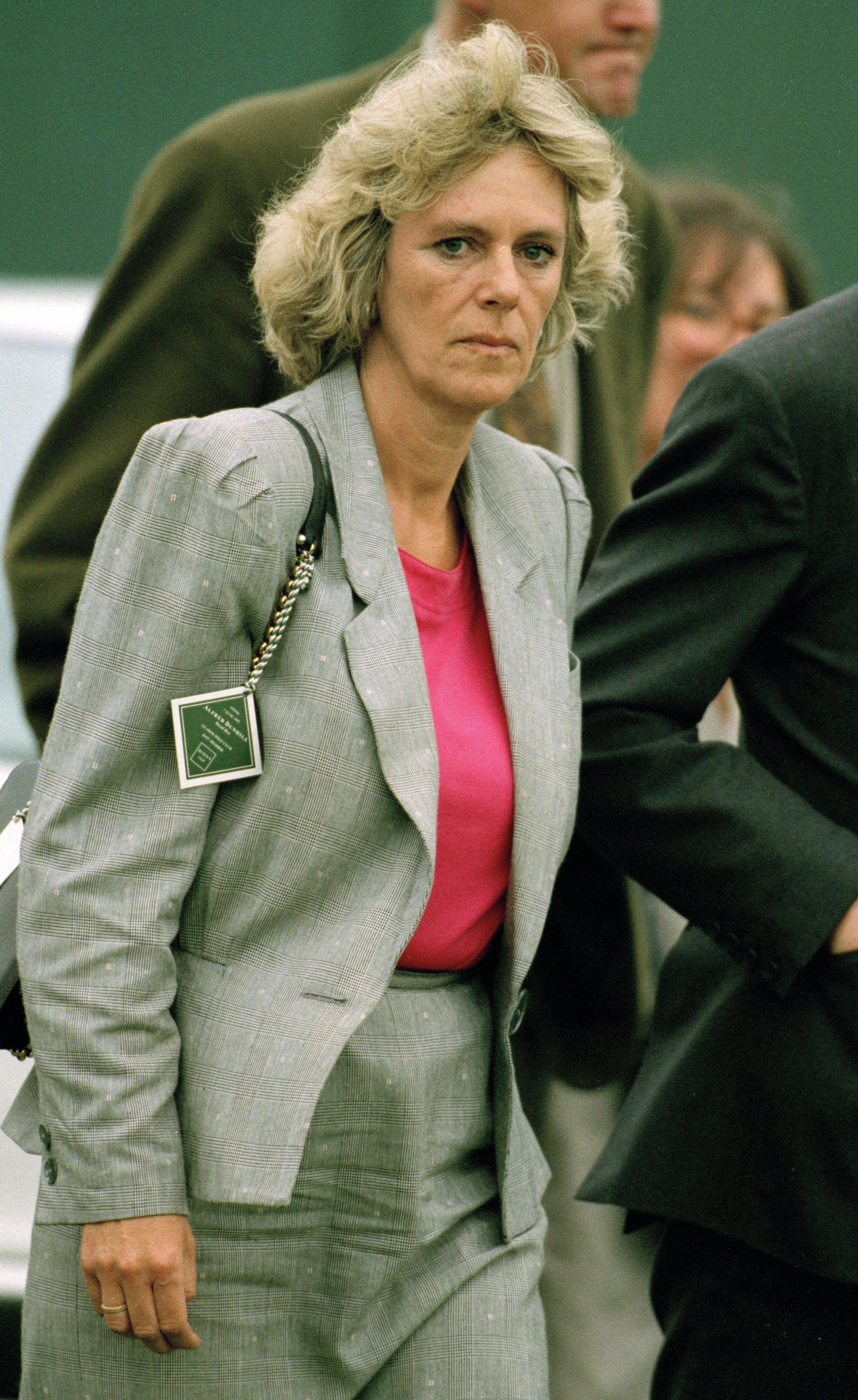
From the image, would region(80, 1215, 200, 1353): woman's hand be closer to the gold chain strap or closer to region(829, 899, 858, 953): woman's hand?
the gold chain strap

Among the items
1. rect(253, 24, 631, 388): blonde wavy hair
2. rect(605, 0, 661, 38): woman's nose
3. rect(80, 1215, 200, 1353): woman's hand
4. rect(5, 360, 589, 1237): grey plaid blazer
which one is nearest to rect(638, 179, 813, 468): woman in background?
rect(605, 0, 661, 38): woman's nose

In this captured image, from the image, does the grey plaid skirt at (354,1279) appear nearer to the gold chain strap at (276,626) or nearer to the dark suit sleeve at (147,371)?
the gold chain strap at (276,626)

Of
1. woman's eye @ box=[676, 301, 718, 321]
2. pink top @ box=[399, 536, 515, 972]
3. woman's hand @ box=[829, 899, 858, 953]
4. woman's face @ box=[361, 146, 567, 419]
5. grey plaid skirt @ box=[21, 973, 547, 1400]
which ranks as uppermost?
woman's face @ box=[361, 146, 567, 419]

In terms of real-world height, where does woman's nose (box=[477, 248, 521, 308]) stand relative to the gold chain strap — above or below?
above

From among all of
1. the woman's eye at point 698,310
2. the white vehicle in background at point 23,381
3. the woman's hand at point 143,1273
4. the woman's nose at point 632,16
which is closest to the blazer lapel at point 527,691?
the woman's hand at point 143,1273

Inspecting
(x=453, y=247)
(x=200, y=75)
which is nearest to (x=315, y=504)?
(x=453, y=247)

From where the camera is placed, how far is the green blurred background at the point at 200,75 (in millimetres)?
3596

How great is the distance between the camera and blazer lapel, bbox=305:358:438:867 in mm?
1812

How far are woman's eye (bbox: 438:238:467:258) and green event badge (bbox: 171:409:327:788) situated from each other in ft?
1.21

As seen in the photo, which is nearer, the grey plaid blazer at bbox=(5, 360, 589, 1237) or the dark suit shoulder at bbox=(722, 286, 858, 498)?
the grey plaid blazer at bbox=(5, 360, 589, 1237)

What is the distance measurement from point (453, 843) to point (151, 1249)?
0.50 meters

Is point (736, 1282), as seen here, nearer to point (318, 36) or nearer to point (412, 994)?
point (412, 994)

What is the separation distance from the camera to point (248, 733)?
1.77m

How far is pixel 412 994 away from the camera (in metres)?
1.94
